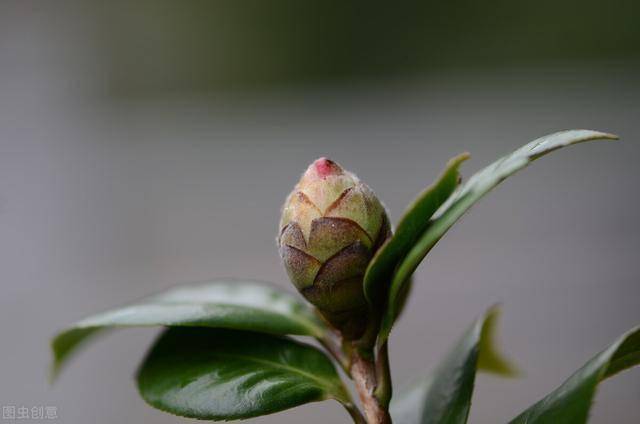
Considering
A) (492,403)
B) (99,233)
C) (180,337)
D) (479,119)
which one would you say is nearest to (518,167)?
(180,337)

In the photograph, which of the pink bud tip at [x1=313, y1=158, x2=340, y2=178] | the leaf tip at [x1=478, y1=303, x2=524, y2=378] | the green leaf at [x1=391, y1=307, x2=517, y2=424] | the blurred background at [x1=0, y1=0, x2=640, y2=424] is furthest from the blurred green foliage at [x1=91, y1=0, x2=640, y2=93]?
the pink bud tip at [x1=313, y1=158, x2=340, y2=178]

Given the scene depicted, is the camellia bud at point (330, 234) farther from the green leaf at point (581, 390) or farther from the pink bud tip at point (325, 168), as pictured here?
the green leaf at point (581, 390)

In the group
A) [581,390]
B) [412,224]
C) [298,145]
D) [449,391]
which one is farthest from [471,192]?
[298,145]

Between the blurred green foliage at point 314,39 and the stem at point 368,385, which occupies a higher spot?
the blurred green foliage at point 314,39

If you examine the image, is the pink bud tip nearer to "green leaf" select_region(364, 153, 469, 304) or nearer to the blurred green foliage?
"green leaf" select_region(364, 153, 469, 304)

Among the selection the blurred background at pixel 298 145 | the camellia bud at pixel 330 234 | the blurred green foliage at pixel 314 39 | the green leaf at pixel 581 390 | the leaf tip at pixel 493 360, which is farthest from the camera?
the blurred green foliage at pixel 314 39

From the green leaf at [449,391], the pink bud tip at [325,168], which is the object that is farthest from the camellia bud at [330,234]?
the green leaf at [449,391]

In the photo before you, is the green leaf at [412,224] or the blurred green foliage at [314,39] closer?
the green leaf at [412,224]
